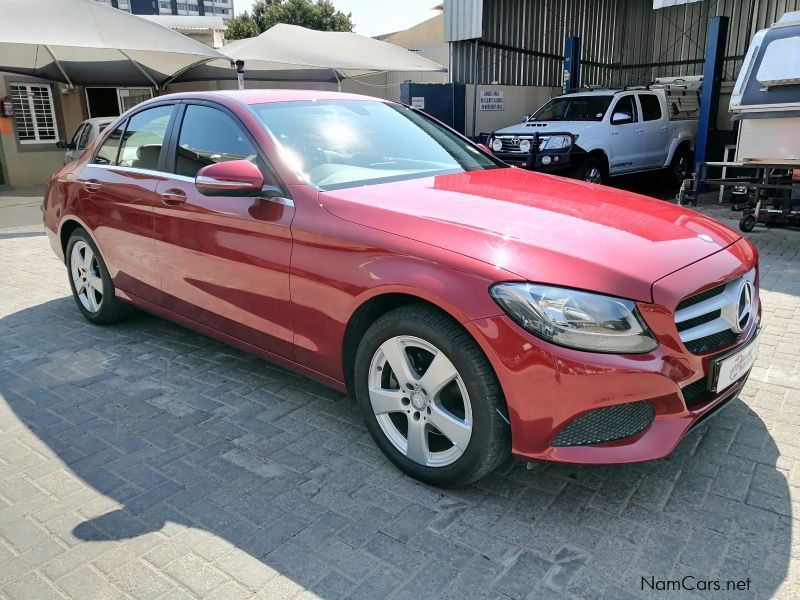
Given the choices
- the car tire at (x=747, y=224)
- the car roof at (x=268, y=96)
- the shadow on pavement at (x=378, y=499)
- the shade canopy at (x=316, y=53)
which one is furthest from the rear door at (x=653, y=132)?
the shadow on pavement at (x=378, y=499)

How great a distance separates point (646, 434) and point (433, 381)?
823 millimetres

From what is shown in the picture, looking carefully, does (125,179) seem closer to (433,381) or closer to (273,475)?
(273,475)

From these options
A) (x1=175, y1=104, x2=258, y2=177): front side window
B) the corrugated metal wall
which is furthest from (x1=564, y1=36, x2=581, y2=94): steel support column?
(x1=175, y1=104, x2=258, y2=177): front side window

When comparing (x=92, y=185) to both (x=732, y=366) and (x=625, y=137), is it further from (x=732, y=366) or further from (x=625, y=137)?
(x=625, y=137)

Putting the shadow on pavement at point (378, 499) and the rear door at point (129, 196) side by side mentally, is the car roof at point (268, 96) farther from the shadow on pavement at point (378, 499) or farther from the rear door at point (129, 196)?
the shadow on pavement at point (378, 499)

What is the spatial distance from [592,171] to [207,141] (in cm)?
852

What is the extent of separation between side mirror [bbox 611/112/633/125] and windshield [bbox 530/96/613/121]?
0.67ft

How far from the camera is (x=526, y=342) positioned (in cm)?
231

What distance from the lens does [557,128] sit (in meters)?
11.3

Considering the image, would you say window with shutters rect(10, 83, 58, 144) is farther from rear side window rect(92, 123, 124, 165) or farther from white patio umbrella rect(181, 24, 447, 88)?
rear side window rect(92, 123, 124, 165)

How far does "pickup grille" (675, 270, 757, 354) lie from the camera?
241 centimetres

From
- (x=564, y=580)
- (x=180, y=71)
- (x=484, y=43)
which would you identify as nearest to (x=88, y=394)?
(x=564, y=580)

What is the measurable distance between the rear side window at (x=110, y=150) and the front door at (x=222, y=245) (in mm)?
900

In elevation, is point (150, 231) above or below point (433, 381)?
above
